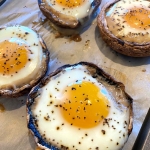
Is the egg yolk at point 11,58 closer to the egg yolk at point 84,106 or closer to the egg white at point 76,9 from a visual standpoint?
the egg yolk at point 84,106

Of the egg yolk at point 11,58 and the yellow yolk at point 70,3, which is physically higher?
the yellow yolk at point 70,3

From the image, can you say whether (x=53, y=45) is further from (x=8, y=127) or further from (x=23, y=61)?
(x=8, y=127)

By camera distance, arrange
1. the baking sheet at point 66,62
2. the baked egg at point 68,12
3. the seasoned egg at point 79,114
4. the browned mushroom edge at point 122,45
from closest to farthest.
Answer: the seasoned egg at point 79,114 → the baking sheet at point 66,62 → the browned mushroom edge at point 122,45 → the baked egg at point 68,12

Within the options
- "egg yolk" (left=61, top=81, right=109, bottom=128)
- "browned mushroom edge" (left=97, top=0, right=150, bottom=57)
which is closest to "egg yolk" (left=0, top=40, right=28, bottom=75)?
"egg yolk" (left=61, top=81, right=109, bottom=128)

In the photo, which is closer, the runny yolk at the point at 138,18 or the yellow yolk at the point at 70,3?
the runny yolk at the point at 138,18

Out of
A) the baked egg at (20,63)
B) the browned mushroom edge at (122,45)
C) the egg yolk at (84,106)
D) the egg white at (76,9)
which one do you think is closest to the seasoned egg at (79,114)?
the egg yolk at (84,106)

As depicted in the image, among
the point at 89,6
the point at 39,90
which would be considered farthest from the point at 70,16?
the point at 39,90

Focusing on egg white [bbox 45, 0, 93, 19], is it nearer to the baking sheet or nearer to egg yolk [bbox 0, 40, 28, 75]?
the baking sheet

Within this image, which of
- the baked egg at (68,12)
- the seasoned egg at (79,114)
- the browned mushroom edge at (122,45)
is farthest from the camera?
the baked egg at (68,12)
